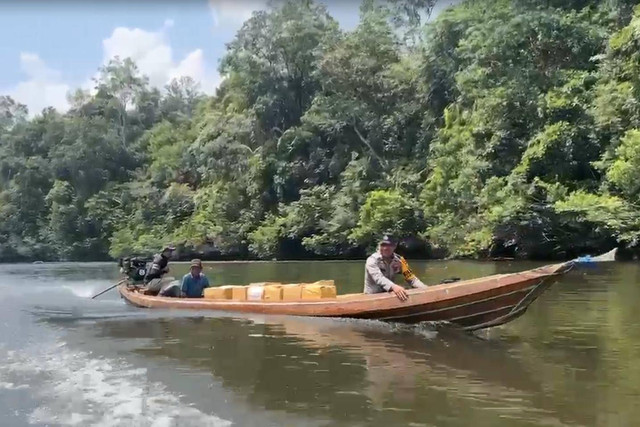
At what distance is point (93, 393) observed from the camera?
7855 mm

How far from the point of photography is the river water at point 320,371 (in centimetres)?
672

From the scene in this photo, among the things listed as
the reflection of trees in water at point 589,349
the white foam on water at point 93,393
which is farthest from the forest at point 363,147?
the white foam on water at point 93,393

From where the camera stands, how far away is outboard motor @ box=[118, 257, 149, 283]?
58.2 ft

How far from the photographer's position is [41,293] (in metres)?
21.3

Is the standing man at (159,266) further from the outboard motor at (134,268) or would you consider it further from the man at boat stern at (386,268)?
the man at boat stern at (386,268)

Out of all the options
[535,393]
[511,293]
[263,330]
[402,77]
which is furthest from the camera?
[402,77]

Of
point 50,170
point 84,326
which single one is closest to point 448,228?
point 84,326

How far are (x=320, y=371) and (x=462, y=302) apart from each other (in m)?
2.96

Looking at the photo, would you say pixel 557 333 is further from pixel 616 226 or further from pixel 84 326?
pixel 616 226

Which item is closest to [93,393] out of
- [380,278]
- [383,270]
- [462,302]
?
[380,278]

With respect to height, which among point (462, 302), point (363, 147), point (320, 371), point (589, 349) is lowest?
point (320, 371)

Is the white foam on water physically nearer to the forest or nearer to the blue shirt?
the blue shirt

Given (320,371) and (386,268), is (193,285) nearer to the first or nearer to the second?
(386,268)

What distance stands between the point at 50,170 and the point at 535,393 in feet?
184
